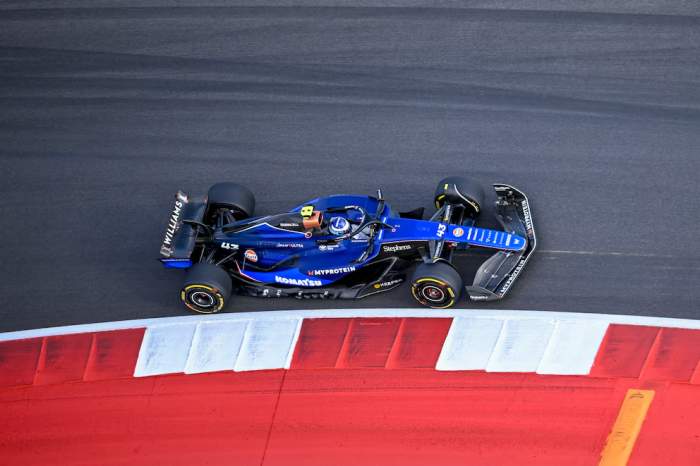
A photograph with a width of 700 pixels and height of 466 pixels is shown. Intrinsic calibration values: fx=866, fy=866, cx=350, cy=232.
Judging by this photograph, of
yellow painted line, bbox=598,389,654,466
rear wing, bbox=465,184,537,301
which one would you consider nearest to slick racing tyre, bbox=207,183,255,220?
rear wing, bbox=465,184,537,301

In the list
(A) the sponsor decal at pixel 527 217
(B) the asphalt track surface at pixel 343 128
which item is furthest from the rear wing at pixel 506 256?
(B) the asphalt track surface at pixel 343 128

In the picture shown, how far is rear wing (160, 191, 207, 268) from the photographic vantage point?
1160 cm

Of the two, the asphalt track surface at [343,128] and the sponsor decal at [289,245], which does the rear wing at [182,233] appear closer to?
the asphalt track surface at [343,128]

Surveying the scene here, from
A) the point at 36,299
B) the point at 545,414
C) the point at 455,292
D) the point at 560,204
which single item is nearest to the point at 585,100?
the point at 560,204

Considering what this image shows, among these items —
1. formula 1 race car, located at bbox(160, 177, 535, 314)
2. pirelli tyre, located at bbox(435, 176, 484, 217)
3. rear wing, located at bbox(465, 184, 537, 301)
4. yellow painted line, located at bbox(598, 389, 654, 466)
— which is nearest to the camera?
yellow painted line, located at bbox(598, 389, 654, 466)

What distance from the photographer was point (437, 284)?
11.0 metres

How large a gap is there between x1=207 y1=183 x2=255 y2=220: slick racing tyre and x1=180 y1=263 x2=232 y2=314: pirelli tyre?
126cm

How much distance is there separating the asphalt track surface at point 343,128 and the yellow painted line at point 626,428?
134 centimetres

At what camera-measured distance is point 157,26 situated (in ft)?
54.1

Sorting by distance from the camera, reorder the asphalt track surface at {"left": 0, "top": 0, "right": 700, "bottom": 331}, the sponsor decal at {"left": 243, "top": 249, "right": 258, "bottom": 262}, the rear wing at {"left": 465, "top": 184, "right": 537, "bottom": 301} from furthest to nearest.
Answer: the asphalt track surface at {"left": 0, "top": 0, "right": 700, "bottom": 331} → the sponsor decal at {"left": 243, "top": 249, "right": 258, "bottom": 262} → the rear wing at {"left": 465, "top": 184, "right": 537, "bottom": 301}

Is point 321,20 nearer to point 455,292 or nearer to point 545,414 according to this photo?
point 455,292

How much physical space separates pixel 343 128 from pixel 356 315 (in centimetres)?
400

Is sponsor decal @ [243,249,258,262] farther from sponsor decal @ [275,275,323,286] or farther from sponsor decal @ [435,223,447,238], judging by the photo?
sponsor decal @ [435,223,447,238]

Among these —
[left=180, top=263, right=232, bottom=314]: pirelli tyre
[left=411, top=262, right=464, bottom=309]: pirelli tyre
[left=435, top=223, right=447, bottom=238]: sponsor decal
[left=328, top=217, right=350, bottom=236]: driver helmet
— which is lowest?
[left=180, top=263, right=232, bottom=314]: pirelli tyre
